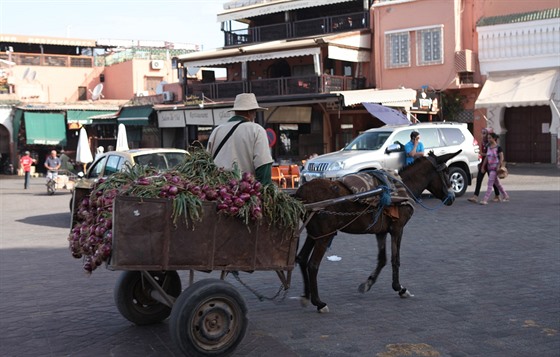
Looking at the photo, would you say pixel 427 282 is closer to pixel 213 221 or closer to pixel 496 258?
pixel 496 258

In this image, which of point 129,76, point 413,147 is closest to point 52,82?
point 129,76

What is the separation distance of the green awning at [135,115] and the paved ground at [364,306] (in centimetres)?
2597

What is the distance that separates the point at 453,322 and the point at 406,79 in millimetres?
26204

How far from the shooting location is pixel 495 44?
93.0ft

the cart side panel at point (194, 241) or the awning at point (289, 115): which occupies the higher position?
the awning at point (289, 115)

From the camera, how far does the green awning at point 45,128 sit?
38344 mm

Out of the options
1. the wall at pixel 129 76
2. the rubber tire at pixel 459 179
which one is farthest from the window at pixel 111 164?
the wall at pixel 129 76

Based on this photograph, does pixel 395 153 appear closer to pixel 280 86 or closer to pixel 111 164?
pixel 111 164

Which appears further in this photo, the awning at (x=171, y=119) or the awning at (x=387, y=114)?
the awning at (x=171, y=119)

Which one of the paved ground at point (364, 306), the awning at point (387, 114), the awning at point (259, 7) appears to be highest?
the awning at point (259, 7)

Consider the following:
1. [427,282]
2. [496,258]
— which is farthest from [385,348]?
[496,258]

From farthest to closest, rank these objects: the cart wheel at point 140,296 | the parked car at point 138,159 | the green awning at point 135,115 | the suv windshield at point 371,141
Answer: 1. the green awning at point 135,115
2. the suv windshield at point 371,141
3. the parked car at point 138,159
4. the cart wheel at point 140,296

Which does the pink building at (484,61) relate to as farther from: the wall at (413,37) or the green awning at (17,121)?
the green awning at (17,121)

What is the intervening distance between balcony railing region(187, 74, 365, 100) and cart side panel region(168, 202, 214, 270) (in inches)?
1002
